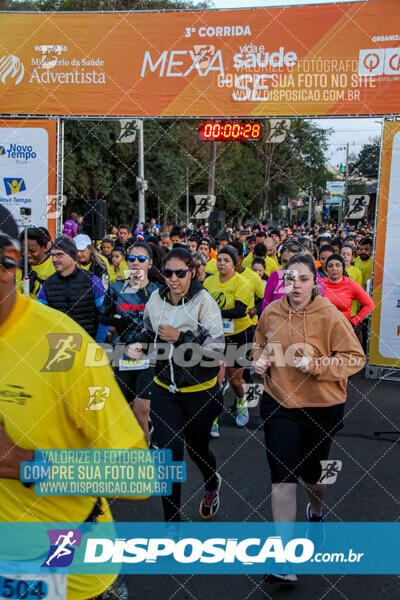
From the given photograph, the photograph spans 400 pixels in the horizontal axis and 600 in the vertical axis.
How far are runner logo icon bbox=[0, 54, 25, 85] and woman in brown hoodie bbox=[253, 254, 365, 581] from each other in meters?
7.33

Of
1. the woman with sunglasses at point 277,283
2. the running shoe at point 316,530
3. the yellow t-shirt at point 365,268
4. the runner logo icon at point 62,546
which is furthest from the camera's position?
the yellow t-shirt at point 365,268

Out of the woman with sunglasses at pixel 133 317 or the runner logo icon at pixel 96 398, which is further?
the woman with sunglasses at pixel 133 317

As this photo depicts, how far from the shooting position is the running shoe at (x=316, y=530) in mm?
3873

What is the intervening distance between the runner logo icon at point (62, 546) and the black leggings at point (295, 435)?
6.15 ft

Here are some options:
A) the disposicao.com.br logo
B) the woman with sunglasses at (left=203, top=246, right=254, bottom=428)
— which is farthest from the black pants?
the woman with sunglasses at (left=203, top=246, right=254, bottom=428)

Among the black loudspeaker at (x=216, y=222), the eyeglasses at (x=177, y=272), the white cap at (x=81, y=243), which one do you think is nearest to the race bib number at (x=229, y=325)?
the white cap at (x=81, y=243)

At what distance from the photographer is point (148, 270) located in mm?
5348

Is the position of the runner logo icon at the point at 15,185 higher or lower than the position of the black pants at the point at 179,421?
higher

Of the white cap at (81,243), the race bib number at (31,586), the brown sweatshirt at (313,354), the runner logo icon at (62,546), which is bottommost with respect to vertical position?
the race bib number at (31,586)

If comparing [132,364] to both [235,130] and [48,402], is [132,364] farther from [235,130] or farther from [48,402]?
[235,130]

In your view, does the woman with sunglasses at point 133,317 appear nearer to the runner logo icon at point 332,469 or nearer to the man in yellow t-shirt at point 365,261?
the runner logo icon at point 332,469

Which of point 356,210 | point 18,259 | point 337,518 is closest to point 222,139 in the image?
point 356,210

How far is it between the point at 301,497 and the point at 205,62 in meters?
6.53

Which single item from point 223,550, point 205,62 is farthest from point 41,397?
point 205,62
